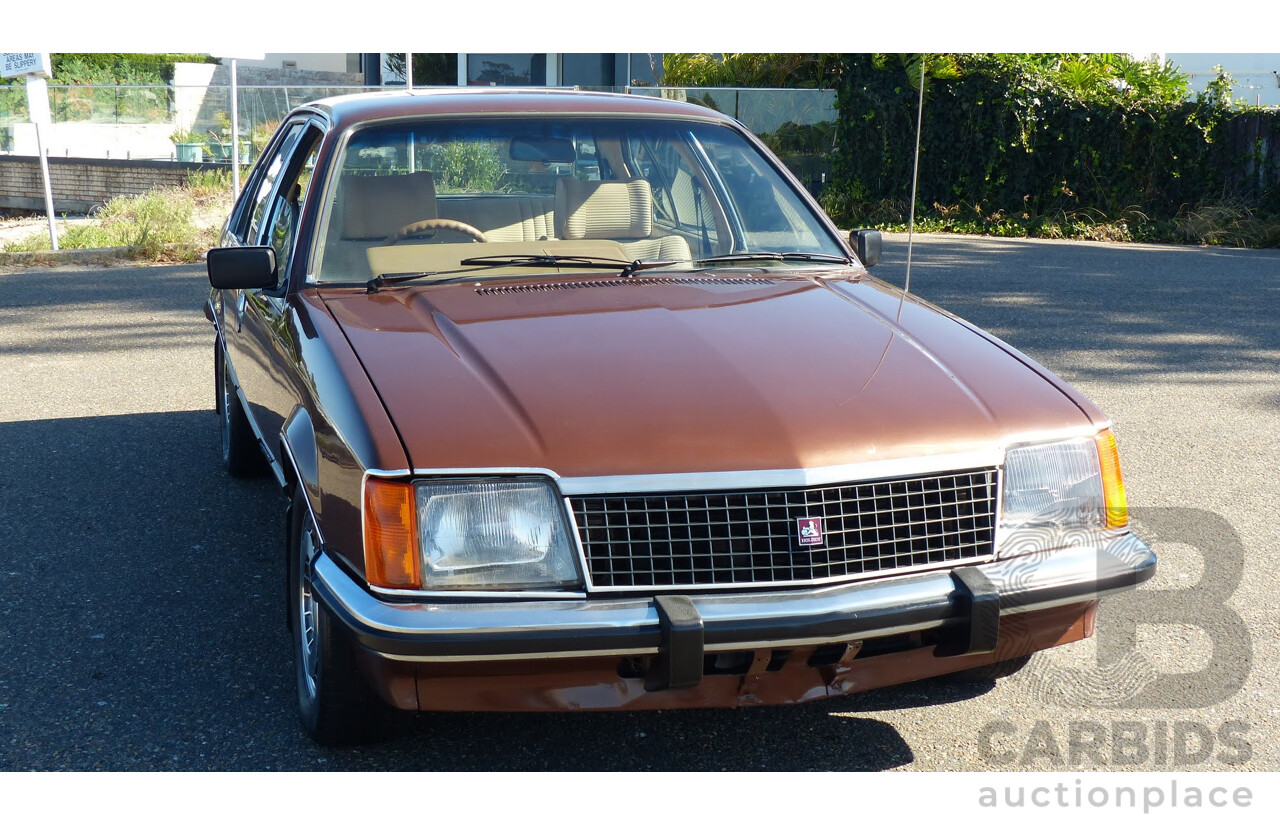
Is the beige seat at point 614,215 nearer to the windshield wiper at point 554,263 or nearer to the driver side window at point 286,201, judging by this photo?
the windshield wiper at point 554,263

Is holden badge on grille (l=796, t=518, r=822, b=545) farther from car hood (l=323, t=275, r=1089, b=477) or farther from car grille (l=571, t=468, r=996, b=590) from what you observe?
car hood (l=323, t=275, r=1089, b=477)

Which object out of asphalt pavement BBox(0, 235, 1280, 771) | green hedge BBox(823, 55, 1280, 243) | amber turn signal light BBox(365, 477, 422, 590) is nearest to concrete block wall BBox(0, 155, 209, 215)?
green hedge BBox(823, 55, 1280, 243)

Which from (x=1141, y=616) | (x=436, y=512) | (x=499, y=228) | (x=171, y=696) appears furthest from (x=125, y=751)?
(x=1141, y=616)

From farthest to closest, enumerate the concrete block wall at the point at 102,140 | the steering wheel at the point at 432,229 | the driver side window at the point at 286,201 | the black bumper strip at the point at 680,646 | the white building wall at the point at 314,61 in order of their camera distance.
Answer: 1. the white building wall at the point at 314,61
2. the concrete block wall at the point at 102,140
3. the driver side window at the point at 286,201
4. the steering wheel at the point at 432,229
5. the black bumper strip at the point at 680,646

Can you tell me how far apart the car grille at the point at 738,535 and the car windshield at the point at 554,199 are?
4.58 ft

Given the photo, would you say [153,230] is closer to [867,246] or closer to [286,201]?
[286,201]

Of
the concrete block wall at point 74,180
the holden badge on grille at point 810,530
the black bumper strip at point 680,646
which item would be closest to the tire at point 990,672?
the holden badge on grille at point 810,530

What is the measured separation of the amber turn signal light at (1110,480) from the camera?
119 inches

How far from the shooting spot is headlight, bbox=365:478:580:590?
2639 mm

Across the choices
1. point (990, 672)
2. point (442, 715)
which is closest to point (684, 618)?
point (442, 715)

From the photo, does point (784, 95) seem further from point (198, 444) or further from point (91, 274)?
point (198, 444)

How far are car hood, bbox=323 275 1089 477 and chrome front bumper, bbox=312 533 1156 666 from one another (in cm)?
29

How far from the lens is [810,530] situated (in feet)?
8.84

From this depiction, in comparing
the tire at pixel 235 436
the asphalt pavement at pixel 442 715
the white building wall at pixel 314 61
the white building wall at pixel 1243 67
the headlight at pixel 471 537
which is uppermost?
the white building wall at pixel 314 61
